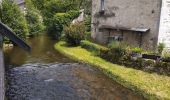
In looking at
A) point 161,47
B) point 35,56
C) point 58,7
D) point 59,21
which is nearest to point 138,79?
point 161,47

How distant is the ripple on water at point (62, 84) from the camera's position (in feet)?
62.5

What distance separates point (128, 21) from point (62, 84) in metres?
13.5

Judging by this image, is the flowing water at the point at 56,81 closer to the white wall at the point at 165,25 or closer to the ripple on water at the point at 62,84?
the ripple on water at the point at 62,84

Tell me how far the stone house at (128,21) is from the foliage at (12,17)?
1032 cm

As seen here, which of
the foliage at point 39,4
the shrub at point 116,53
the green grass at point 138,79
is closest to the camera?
the green grass at point 138,79

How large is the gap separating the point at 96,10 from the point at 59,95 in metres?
19.5

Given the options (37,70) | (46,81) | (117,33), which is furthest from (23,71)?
(117,33)

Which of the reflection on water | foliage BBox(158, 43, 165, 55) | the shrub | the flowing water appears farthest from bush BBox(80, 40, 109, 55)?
foliage BBox(158, 43, 165, 55)

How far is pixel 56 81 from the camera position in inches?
885

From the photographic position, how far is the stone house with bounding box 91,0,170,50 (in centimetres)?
2902

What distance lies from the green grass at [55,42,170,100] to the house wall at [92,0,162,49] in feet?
18.4

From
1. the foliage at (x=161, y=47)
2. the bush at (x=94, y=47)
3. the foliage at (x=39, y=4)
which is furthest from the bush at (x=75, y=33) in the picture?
the foliage at (x=39, y=4)

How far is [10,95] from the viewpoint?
61.5ft

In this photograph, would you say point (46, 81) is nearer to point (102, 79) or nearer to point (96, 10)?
point (102, 79)
